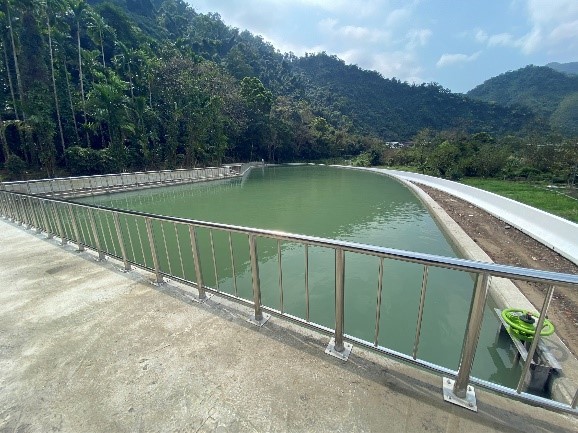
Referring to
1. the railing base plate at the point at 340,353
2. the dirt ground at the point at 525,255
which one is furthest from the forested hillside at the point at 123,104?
the railing base plate at the point at 340,353

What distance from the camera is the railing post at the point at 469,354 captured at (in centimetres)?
145

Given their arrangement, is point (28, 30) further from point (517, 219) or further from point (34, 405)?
point (517, 219)

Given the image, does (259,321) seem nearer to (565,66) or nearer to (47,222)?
(47,222)

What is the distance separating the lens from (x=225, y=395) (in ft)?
5.59

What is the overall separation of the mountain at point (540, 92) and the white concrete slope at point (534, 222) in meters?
59.6

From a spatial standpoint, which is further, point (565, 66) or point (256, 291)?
point (565, 66)

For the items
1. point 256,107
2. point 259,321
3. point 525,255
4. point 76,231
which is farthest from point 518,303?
point 256,107

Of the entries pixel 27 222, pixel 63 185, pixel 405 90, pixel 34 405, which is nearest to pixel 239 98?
pixel 63 185

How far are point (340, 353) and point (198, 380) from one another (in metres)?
0.99

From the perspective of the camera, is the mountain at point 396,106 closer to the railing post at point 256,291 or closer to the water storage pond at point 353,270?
the water storage pond at point 353,270

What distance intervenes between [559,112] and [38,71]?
85204 mm

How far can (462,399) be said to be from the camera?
161cm

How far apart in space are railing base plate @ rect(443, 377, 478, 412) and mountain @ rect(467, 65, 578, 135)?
7024cm

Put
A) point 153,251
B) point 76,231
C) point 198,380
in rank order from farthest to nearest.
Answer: point 76,231, point 153,251, point 198,380
